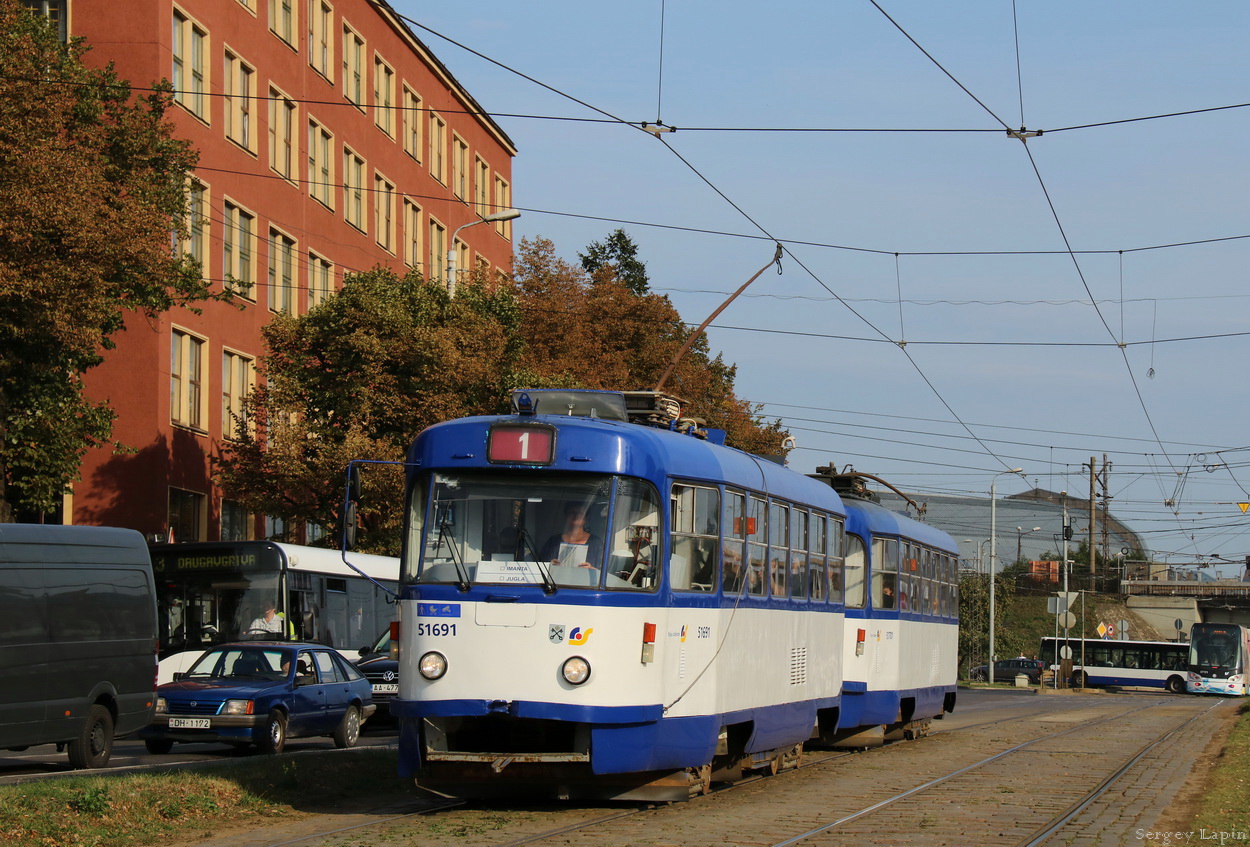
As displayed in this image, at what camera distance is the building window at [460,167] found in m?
63.0

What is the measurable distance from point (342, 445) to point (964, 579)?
184ft

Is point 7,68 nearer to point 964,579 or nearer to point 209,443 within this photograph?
point 209,443

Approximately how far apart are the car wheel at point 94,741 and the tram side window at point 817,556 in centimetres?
772

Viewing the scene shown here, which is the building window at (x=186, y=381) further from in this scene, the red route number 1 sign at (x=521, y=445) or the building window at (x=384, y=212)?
the red route number 1 sign at (x=521, y=445)

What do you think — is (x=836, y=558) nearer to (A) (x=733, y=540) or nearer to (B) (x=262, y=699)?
(A) (x=733, y=540)

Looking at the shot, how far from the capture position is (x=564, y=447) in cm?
1249

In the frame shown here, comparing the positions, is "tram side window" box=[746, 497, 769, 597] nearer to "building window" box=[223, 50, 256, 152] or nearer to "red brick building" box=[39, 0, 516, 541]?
"red brick building" box=[39, 0, 516, 541]

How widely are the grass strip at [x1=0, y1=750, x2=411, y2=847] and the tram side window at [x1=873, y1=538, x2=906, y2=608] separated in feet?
25.4

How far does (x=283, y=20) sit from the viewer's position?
150ft

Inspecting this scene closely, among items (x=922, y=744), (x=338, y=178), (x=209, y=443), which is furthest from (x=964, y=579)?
(x=922, y=744)

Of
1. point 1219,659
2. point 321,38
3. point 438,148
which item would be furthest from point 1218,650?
point 321,38

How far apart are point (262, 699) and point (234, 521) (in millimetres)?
23455

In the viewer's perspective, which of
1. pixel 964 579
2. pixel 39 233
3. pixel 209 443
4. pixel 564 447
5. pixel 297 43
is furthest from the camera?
pixel 964 579

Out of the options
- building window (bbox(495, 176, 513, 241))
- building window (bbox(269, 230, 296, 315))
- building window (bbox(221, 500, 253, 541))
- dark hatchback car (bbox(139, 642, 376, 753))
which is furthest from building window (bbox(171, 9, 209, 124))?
building window (bbox(495, 176, 513, 241))
